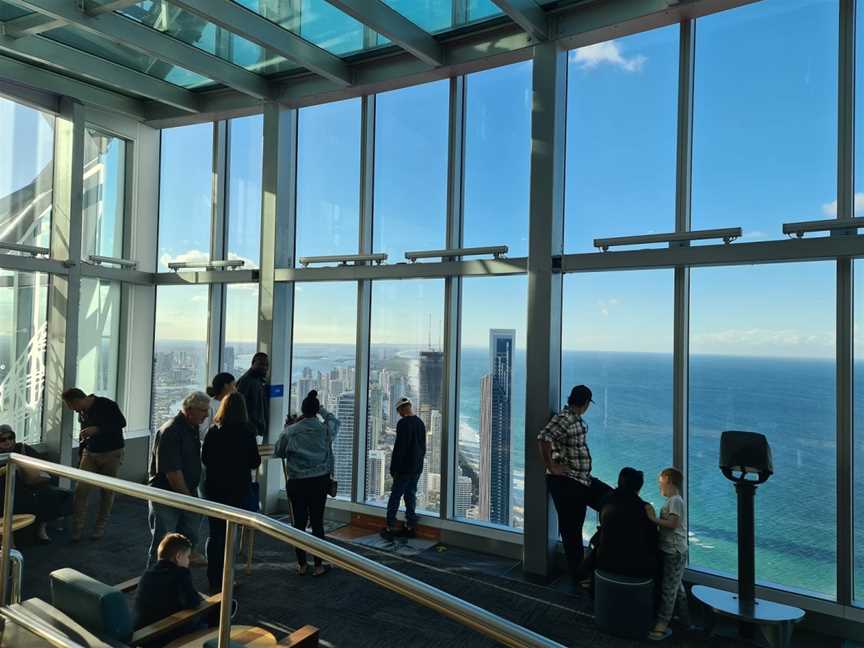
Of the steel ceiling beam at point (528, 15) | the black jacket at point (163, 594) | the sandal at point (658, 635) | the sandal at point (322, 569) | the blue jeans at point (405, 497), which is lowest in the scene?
the sandal at point (658, 635)

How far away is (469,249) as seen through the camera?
5.83 metres

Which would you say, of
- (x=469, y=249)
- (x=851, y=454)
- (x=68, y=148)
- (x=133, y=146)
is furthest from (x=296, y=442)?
(x=133, y=146)

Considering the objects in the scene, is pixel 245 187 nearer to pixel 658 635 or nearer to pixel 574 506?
pixel 574 506

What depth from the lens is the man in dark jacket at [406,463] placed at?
583 centimetres

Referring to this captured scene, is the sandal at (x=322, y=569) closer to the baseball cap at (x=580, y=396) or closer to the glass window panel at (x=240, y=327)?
the baseball cap at (x=580, y=396)

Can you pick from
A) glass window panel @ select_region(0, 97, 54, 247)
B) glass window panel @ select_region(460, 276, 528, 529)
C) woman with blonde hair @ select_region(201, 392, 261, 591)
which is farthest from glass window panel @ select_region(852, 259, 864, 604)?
glass window panel @ select_region(0, 97, 54, 247)

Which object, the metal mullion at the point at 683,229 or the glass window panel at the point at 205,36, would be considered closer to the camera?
the metal mullion at the point at 683,229

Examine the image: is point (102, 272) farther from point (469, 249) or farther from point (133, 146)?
point (469, 249)

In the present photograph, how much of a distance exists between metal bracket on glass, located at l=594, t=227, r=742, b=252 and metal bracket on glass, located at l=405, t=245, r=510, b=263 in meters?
0.95

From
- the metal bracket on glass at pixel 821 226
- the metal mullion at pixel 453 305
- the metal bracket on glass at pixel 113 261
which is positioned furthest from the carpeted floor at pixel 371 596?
the metal bracket on glass at pixel 113 261

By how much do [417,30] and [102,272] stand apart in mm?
4905

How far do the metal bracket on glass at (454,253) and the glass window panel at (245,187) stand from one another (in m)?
2.25

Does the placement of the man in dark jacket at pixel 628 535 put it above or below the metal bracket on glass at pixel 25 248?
below

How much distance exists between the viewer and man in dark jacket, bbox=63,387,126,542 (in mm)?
5590
